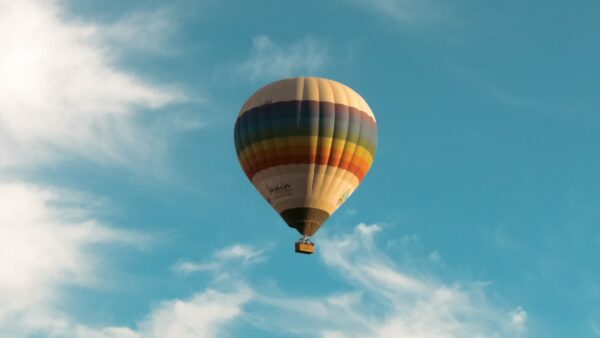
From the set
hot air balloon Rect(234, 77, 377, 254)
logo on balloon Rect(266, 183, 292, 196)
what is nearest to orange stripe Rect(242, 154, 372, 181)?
hot air balloon Rect(234, 77, 377, 254)

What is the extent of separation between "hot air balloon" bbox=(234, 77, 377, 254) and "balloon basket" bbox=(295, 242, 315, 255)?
0.21ft

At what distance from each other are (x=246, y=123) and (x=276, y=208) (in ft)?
19.1

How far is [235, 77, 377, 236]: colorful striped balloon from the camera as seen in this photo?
78.2 m

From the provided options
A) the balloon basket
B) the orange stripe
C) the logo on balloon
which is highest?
the orange stripe

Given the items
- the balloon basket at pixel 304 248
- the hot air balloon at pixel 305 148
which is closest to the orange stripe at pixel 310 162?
the hot air balloon at pixel 305 148

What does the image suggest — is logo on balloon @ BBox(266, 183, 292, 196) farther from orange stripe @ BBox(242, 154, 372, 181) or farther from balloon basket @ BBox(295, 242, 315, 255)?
balloon basket @ BBox(295, 242, 315, 255)

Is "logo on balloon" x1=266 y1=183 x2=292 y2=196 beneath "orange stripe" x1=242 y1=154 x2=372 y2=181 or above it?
beneath

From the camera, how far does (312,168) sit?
78125 millimetres

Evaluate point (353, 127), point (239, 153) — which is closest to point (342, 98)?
point (353, 127)

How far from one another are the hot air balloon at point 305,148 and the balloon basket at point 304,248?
0.21ft

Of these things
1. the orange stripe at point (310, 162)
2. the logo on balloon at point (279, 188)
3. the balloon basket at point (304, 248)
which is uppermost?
the orange stripe at point (310, 162)

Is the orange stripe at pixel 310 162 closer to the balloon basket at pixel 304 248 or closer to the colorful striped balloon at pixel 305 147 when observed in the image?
the colorful striped balloon at pixel 305 147

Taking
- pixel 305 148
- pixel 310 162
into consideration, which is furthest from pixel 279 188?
pixel 305 148

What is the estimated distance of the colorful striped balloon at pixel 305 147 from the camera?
78188 mm
